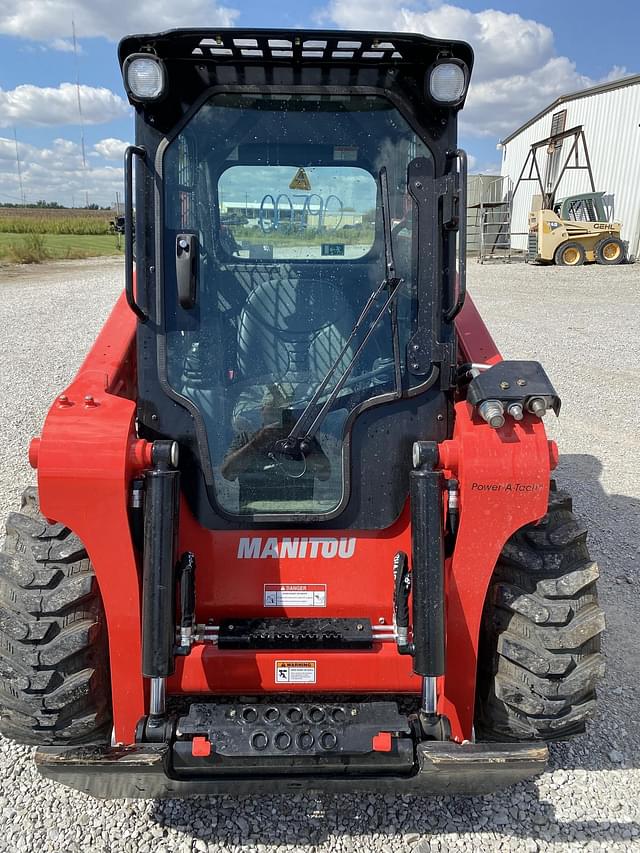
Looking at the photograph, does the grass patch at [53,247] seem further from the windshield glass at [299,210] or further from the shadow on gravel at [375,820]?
the shadow on gravel at [375,820]

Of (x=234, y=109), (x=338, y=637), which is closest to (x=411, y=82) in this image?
(x=234, y=109)

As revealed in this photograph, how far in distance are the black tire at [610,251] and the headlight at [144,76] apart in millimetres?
21359

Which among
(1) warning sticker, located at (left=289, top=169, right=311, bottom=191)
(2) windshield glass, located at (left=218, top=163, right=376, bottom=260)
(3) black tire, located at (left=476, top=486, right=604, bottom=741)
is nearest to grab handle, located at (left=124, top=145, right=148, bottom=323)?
(2) windshield glass, located at (left=218, top=163, right=376, bottom=260)

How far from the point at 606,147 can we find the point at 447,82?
82.1 feet

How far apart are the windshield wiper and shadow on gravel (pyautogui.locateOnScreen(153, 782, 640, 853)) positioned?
4.65ft

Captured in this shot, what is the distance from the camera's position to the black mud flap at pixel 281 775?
7.07 feet

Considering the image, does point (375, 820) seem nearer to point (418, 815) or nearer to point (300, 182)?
point (418, 815)

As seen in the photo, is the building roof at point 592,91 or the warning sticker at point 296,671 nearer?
the warning sticker at point 296,671

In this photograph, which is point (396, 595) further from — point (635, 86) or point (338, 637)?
point (635, 86)

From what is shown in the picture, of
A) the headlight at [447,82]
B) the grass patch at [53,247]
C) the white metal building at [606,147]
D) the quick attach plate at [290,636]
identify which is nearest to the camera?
the headlight at [447,82]

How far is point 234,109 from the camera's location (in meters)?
2.56

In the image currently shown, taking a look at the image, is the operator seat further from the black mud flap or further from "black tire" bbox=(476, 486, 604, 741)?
the black mud flap

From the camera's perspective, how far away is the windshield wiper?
263cm

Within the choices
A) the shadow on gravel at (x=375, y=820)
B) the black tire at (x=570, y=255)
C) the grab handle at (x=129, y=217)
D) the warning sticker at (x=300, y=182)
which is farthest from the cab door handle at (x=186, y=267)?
the black tire at (x=570, y=255)
